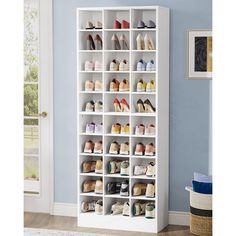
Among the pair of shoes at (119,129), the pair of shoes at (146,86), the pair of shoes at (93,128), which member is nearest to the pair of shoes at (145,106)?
the pair of shoes at (146,86)

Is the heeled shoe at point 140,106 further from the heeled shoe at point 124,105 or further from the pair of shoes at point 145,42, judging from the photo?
the pair of shoes at point 145,42

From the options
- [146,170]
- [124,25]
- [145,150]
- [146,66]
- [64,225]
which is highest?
[124,25]

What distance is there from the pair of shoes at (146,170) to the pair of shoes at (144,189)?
0.32ft

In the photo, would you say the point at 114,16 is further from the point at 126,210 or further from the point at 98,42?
the point at 126,210

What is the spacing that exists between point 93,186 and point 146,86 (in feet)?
3.50

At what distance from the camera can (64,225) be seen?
512 cm

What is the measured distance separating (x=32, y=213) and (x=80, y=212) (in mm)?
693

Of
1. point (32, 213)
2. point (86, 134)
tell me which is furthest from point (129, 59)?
point (32, 213)

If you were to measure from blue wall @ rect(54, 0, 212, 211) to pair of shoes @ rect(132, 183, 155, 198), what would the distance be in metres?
0.30

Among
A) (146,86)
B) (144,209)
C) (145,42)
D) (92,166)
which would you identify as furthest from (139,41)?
(144,209)

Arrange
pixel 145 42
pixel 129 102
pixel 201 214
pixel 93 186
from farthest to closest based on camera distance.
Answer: pixel 93 186 → pixel 129 102 → pixel 145 42 → pixel 201 214

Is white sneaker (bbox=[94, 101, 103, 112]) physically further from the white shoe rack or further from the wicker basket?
the wicker basket

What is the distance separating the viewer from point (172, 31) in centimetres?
504

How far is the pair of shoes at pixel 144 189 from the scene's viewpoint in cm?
490
